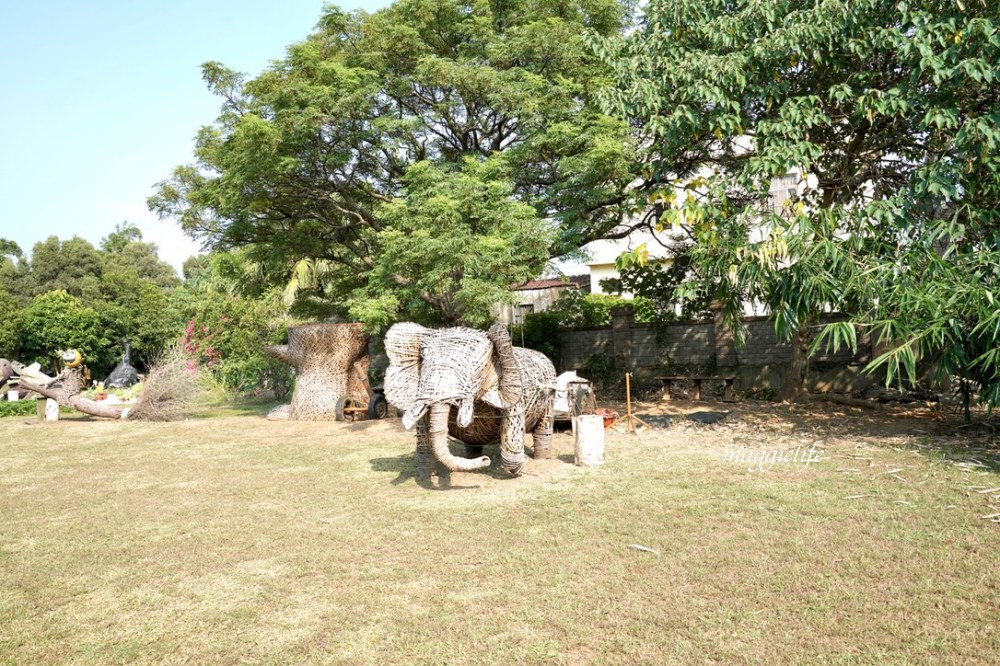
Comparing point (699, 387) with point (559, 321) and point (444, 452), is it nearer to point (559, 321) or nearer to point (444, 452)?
point (559, 321)

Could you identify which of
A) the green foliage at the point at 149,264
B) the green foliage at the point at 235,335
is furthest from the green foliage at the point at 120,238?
the green foliage at the point at 235,335

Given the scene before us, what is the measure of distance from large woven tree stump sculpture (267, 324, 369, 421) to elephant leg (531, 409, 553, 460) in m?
6.59

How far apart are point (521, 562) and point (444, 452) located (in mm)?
1671

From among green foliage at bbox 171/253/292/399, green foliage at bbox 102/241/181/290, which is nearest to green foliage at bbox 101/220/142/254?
green foliage at bbox 102/241/181/290

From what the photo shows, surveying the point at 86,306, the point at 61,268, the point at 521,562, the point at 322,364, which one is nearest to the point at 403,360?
the point at 521,562

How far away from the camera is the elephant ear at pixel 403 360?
23.6 ft

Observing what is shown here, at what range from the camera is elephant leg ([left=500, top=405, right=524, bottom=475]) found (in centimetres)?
756

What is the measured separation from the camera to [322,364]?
14.9 m

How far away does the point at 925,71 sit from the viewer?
356 inches

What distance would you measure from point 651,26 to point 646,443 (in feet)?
22.4

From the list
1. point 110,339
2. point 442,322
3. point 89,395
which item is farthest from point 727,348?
point 110,339

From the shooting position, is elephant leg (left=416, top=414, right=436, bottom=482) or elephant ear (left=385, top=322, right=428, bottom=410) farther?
elephant leg (left=416, top=414, right=436, bottom=482)

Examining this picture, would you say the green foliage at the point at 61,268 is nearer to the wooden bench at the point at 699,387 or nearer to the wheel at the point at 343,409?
the wheel at the point at 343,409

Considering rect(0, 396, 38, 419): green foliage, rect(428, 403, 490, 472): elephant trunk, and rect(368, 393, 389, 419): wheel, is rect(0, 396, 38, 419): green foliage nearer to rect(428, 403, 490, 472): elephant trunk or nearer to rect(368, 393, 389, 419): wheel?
rect(368, 393, 389, 419): wheel
